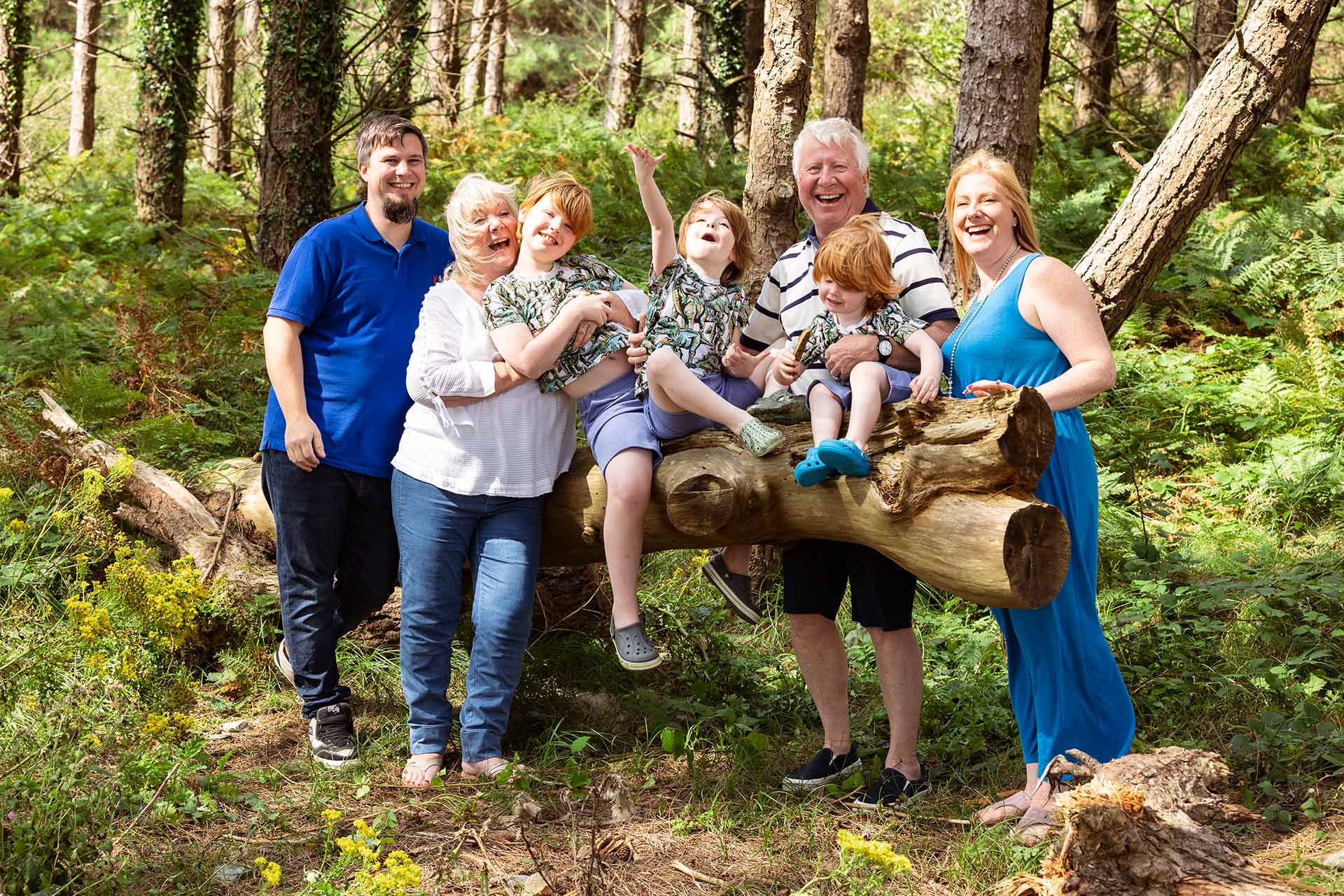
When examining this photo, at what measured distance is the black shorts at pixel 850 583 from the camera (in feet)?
13.4

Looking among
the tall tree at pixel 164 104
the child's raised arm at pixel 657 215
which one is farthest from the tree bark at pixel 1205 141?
the tall tree at pixel 164 104

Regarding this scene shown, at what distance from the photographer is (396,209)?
4.53 metres

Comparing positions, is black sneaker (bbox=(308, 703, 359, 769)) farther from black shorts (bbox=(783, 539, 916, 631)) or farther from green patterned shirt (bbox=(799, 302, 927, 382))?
green patterned shirt (bbox=(799, 302, 927, 382))

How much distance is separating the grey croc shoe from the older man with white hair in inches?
22.7

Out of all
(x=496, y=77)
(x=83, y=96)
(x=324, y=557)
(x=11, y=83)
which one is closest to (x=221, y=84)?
→ (x=83, y=96)

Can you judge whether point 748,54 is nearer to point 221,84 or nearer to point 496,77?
point 221,84

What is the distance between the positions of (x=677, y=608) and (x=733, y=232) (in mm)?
2402

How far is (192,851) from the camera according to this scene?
3.67m

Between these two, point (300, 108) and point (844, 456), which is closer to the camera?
point (844, 456)

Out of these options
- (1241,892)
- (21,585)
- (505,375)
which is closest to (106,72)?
(21,585)

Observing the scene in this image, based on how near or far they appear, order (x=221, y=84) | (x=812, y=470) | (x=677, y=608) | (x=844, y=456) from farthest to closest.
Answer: (x=221, y=84) < (x=677, y=608) < (x=812, y=470) < (x=844, y=456)

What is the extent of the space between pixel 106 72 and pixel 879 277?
1281 inches

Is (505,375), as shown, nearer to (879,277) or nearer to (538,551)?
(538,551)

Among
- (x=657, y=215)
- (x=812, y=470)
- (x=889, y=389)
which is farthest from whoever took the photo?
(x=657, y=215)
